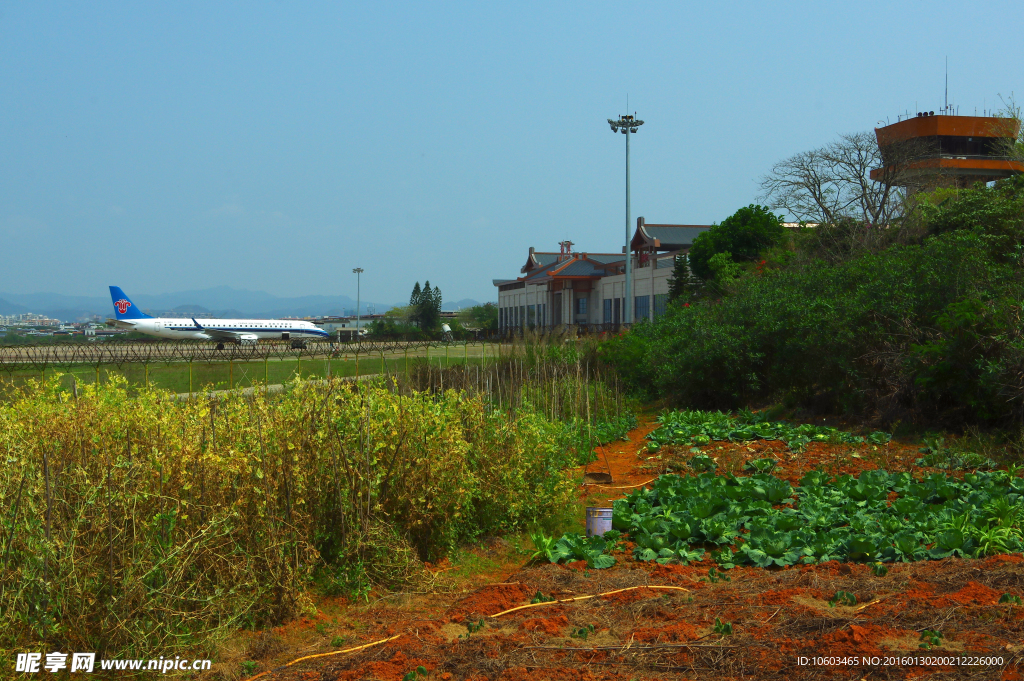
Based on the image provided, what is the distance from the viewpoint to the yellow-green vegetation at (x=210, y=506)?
4344 millimetres

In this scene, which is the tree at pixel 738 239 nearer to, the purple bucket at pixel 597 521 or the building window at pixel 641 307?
the building window at pixel 641 307

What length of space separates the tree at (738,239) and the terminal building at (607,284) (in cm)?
361

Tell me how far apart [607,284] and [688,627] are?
150 feet

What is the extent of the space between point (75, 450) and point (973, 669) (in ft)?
17.2

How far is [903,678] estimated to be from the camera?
12.7 feet

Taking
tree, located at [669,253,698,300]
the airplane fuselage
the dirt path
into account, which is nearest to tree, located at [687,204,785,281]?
tree, located at [669,253,698,300]

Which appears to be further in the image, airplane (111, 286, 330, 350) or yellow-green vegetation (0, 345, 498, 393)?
airplane (111, 286, 330, 350)

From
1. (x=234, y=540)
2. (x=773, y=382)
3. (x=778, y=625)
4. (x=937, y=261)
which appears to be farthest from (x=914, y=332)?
(x=234, y=540)

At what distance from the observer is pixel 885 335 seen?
42.0ft

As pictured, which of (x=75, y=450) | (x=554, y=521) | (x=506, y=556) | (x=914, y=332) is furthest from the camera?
(x=914, y=332)

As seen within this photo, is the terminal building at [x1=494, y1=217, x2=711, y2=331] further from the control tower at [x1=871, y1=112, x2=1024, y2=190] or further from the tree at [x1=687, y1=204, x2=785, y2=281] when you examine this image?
the control tower at [x1=871, y1=112, x2=1024, y2=190]

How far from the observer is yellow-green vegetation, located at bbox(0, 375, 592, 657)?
14.3ft

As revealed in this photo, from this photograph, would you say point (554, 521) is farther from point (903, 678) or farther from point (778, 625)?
point (903, 678)

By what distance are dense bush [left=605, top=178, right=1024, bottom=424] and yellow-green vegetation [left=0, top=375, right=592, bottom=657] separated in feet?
23.6
